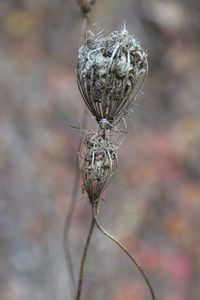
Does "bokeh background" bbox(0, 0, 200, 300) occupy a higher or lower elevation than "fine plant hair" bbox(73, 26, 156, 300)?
higher

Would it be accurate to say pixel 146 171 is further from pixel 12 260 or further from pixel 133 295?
pixel 12 260

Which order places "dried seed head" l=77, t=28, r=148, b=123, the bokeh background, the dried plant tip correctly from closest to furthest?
"dried seed head" l=77, t=28, r=148, b=123
the dried plant tip
the bokeh background

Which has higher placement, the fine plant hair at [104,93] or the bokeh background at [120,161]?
the bokeh background at [120,161]

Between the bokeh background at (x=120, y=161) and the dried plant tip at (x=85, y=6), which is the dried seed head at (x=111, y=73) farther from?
the bokeh background at (x=120, y=161)

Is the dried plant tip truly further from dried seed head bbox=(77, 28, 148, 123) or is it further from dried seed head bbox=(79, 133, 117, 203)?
dried seed head bbox=(79, 133, 117, 203)

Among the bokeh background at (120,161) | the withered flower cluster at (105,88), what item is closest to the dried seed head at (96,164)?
the withered flower cluster at (105,88)

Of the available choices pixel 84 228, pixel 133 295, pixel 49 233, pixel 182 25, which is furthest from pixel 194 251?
pixel 182 25

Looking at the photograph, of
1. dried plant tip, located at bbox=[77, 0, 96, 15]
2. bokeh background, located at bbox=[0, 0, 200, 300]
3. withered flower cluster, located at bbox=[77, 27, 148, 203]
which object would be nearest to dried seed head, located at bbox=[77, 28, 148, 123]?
→ withered flower cluster, located at bbox=[77, 27, 148, 203]
